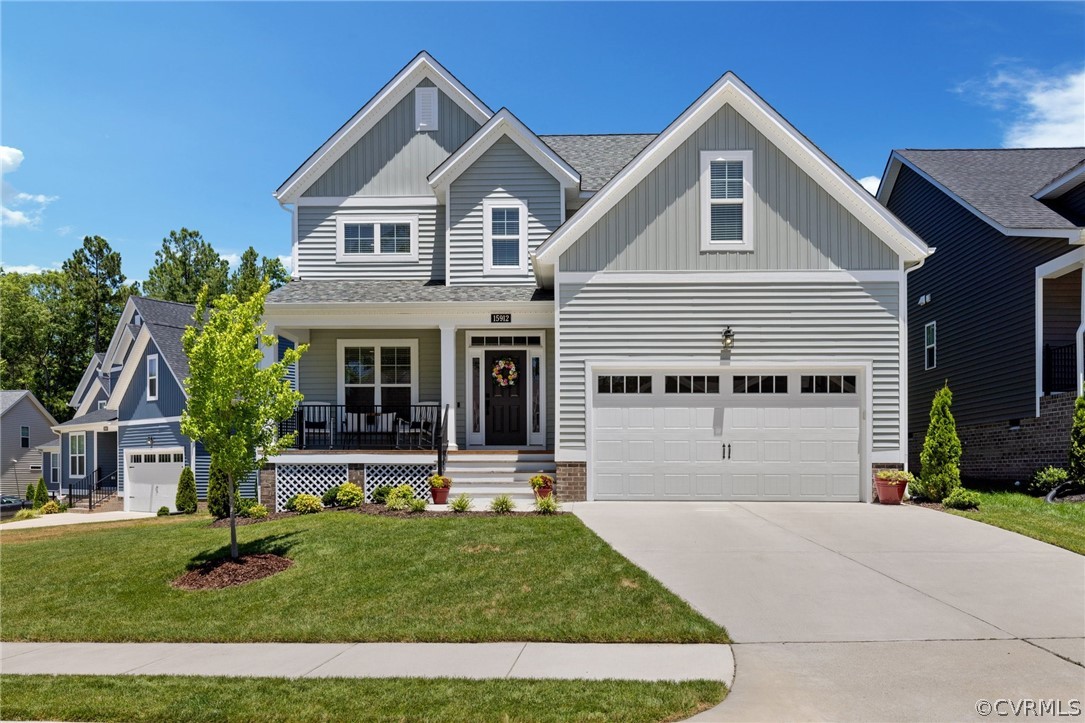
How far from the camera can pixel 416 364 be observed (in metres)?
18.1

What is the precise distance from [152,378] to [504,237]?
15.2 metres

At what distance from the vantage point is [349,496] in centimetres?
1424

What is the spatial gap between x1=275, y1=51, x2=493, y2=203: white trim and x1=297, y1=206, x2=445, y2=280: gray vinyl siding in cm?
66

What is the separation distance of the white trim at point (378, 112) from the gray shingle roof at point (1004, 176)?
11.5 metres

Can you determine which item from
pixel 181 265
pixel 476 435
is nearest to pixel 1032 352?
pixel 476 435

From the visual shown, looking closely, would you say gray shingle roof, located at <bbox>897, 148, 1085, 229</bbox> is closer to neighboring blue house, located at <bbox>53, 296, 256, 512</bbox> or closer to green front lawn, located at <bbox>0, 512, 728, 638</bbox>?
green front lawn, located at <bbox>0, 512, 728, 638</bbox>

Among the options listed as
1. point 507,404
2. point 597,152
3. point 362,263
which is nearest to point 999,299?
point 597,152

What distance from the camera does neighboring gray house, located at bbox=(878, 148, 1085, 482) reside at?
16.6 meters

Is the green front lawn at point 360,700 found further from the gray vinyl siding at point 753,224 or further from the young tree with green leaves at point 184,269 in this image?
the young tree with green leaves at point 184,269

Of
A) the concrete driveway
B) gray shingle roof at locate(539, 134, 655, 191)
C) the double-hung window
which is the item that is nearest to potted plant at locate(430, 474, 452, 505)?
the concrete driveway

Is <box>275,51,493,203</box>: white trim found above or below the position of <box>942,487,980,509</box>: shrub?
above

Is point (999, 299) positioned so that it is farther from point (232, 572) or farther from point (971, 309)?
point (232, 572)

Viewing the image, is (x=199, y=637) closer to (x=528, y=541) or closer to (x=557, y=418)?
(x=528, y=541)

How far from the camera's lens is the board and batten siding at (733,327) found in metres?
14.4
